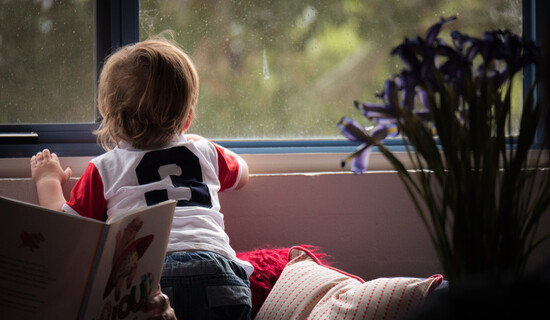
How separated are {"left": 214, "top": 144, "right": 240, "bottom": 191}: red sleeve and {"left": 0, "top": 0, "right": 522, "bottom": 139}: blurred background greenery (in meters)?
0.29

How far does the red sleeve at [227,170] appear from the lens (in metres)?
1.67

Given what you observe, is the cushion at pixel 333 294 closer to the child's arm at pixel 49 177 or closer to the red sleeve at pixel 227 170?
the red sleeve at pixel 227 170

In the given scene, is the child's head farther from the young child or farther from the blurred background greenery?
the blurred background greenery

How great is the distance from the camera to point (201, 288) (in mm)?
1344

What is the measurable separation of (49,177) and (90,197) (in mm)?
221

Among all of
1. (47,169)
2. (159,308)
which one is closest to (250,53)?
(47,169)

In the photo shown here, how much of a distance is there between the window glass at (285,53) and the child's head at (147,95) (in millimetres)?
351

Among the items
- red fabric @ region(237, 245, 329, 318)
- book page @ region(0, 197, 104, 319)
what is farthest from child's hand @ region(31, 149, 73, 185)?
book page @ region(0, 197, 104, 319)

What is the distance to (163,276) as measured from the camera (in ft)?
4.37

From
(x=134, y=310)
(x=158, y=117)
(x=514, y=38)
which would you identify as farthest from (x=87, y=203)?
(x=514, y=38)

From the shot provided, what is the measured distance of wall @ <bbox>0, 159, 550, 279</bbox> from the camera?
180 centimetres

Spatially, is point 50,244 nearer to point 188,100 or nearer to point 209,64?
point 188,100

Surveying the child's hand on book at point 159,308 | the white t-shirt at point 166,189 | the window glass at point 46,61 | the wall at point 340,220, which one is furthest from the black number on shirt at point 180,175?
the window glass at point 46,61

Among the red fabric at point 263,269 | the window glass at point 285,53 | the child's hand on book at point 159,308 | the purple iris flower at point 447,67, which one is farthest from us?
the window glass at point 285,53
